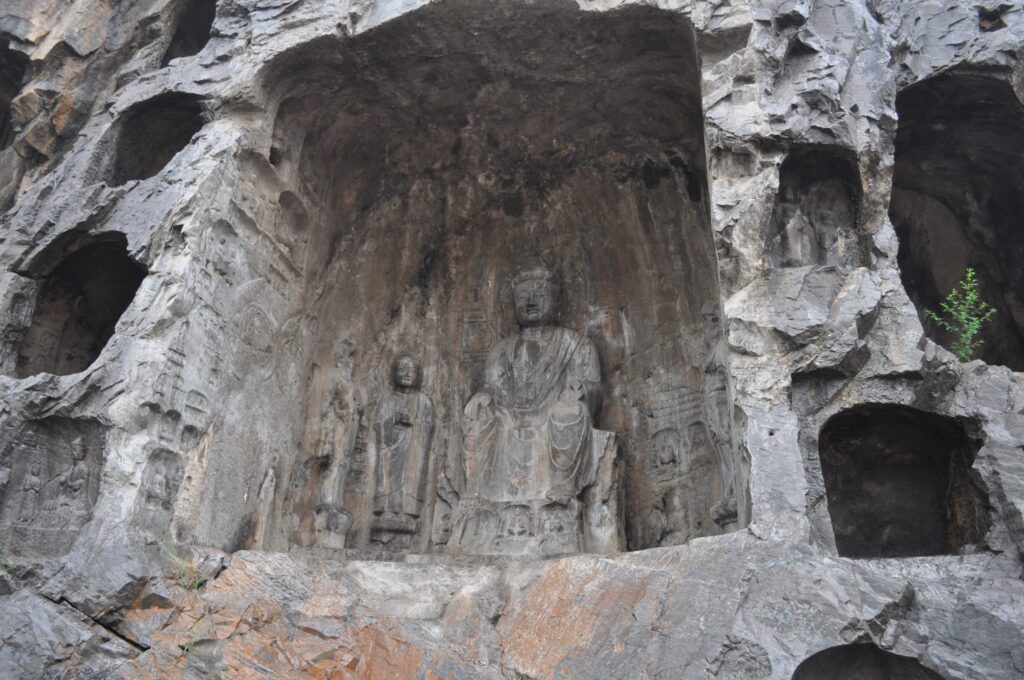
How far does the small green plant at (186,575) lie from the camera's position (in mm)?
5336

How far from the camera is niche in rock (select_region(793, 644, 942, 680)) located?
4.57 metres

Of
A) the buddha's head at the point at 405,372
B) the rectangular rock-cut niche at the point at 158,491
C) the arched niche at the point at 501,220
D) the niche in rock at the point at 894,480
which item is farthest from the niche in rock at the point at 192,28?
the niche in rock at the point at 894,480

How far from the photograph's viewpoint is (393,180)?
7.95 m

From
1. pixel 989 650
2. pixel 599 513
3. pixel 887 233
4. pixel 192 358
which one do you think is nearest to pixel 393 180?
pixel 192 358

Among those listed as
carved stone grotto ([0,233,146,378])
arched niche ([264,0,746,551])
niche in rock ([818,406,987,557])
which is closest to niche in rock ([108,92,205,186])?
carved stone grotto ([0,233,146,378])

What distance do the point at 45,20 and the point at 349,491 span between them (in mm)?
5196

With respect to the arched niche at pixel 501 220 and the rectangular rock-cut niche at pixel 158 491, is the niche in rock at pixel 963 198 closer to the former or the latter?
the arched niche at pixel 501 220

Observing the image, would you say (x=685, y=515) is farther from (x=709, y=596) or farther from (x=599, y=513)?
(x=709, y=596)

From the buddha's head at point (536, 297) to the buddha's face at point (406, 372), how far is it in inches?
35.9

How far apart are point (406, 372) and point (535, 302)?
115cm

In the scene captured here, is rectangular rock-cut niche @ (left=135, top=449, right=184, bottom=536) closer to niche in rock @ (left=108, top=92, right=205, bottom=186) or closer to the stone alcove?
niche in rock @ (left=108, top=92, right=205, bottom=186)

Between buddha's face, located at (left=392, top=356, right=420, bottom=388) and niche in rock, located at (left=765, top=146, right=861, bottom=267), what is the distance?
296 cm

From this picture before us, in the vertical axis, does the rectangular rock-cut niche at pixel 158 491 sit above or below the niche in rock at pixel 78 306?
below

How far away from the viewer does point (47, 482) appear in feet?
19.4
